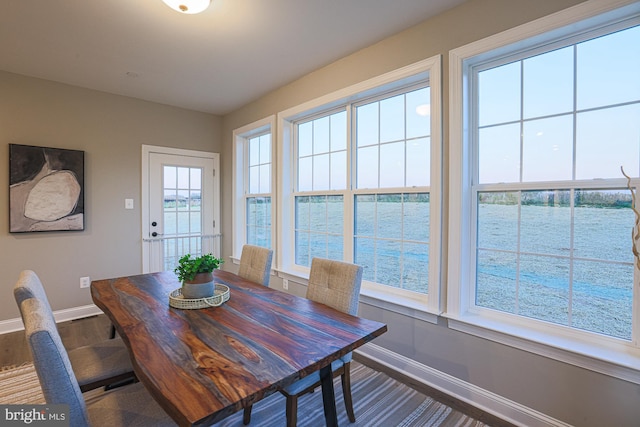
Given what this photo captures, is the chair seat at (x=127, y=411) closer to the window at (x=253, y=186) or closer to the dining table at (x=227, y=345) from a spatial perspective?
the dining table at (x=227, y=345)

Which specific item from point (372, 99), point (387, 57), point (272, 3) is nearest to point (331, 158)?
point (372, 99)

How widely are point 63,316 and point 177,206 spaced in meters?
1.65

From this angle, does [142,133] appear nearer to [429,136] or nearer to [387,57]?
[387,57]

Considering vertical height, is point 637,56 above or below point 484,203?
above

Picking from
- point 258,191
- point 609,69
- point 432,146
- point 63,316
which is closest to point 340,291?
point 432,146

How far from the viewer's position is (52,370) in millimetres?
889

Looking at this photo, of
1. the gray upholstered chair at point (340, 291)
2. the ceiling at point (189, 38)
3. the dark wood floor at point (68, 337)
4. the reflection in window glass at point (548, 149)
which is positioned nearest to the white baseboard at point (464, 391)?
the gray upholstered chair at point (340, 291)

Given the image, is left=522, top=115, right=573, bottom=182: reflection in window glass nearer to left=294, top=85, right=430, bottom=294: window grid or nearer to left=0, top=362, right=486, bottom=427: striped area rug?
left=294, top=85, right=430, bottom=294: window grid

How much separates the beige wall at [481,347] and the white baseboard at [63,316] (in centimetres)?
310

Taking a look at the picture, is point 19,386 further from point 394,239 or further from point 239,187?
point 394,239

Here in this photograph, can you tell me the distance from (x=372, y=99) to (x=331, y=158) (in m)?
0.67

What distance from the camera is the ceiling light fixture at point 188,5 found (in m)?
1.73

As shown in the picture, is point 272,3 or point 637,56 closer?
point 637,56

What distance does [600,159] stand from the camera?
60.7 inches
